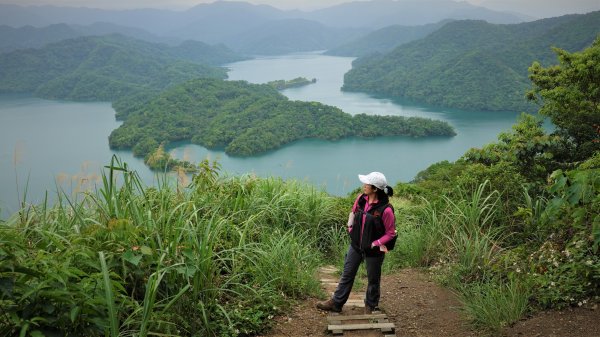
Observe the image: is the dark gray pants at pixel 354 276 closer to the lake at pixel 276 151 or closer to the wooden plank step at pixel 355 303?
the wooden plank step at pixel 355 303

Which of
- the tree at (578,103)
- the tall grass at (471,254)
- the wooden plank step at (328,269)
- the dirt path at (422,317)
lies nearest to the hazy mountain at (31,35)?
the tree at (578,103)

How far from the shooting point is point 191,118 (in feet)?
208

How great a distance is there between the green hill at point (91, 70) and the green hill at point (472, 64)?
134 ft

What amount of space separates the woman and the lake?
25462 millimetres

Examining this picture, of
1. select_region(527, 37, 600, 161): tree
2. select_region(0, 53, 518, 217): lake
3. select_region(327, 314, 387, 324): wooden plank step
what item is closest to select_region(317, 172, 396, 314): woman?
select_region(327, 314, 387, 324): wooden plank step

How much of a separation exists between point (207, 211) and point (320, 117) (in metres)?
58.7

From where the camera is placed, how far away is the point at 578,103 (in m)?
6.70

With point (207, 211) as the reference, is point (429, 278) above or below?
below

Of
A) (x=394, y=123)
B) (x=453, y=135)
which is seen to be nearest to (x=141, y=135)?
(x=394, y=123)

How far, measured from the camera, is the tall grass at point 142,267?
189 centimetres

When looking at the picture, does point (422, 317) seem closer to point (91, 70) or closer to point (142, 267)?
point (142, 267)

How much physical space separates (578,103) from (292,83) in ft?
314

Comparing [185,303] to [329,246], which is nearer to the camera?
[185,303]

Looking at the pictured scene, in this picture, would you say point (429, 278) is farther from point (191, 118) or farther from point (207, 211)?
point (191, 118)
